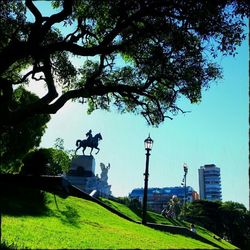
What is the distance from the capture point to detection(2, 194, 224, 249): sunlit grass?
1295cm

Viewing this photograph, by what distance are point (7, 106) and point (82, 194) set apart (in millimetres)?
24011

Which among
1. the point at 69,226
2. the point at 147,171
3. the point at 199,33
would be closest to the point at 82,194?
the point at 147,171

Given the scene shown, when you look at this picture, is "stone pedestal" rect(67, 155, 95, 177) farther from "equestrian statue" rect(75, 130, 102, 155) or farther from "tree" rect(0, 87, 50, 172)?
"tree" rect(0, 87, 50, 172)

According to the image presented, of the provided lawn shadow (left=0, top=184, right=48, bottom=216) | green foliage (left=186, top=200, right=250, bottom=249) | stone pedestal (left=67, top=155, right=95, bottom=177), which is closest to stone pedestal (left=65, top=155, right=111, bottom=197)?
stone pedestal (left=67, top=155, right=95, bottom=177)

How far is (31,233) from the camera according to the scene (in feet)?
46.8

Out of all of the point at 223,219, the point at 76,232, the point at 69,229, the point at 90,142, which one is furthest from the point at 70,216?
the point at 223,219

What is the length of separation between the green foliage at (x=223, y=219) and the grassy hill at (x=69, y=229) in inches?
2301

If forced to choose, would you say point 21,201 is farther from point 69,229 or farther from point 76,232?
point 76,232

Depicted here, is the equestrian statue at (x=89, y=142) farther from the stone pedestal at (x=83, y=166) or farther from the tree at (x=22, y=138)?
the tree at (x=22, y=138)

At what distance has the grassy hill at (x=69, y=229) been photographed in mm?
13141

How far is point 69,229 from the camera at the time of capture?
1786 cm

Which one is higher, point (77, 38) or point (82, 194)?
point (77, 38)

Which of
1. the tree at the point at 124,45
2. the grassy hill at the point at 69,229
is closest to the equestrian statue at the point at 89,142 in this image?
the grassy hill at the point at 69,229

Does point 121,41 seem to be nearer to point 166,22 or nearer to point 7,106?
point 166,22
